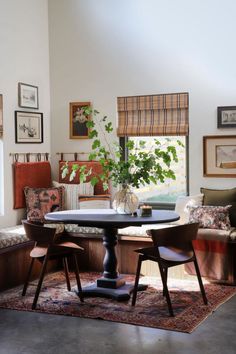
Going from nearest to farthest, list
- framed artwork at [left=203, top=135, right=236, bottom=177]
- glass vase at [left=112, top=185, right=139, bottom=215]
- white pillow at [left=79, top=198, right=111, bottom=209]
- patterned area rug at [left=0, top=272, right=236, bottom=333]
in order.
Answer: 1. patterned area rug at [left=0, top=272, right=236, bottom=333]
2. glass vase at [left=112, top=185, right=139, bottom=215]
3. framed artwork at [left=203, top=135, right=236, bottom=177]
4. white pillow at [left=79, top=198, right=111, bottom=209]

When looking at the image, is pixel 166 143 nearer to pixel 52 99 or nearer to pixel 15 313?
pixel 52 99

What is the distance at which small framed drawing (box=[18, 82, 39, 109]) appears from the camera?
279 inches

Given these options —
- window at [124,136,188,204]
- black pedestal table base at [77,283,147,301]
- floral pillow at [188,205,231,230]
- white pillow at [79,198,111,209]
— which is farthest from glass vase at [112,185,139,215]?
window at [124,136,188,204]

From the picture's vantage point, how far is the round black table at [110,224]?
202 inches

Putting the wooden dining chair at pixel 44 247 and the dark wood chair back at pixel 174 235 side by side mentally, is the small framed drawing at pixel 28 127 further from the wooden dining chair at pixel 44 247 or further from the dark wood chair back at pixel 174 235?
the dark wood chair back at pixel 174 235

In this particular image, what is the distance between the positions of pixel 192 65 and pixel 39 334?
3818 mm

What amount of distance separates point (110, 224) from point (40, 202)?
2048 mm

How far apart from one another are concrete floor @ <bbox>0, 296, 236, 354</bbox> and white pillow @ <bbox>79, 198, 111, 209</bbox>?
7.56 feet

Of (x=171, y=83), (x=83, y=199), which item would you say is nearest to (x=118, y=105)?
(x=171, y=83)

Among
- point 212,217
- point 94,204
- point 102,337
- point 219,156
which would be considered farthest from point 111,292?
point 219,156

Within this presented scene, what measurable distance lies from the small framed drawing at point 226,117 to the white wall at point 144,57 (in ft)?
0.19

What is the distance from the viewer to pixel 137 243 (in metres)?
6.34

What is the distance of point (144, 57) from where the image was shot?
716 cm

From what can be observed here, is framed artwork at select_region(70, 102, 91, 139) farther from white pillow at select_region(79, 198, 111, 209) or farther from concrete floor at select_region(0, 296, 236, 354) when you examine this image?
concrete floor at select_region(0, 296, 236, 354)
